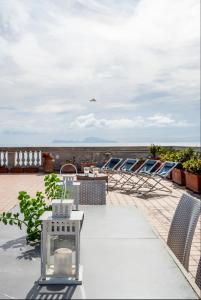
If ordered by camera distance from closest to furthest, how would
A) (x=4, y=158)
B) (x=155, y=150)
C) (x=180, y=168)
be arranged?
(x=180, y=168), (x=155, y=150), (x=4, y=158)

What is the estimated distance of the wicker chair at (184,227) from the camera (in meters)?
2.62

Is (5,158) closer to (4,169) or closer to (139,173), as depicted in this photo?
Answer: (4,169)

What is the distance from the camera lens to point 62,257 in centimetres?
167

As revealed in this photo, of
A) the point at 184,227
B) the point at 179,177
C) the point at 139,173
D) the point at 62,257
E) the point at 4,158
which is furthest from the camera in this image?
the point at 4,158

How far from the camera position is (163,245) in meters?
2.25

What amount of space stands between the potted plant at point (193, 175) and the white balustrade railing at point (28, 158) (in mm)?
6132

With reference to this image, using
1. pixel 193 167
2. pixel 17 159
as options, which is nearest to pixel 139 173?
pixel 193 167

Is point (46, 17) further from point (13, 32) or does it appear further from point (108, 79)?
point (108, 79)

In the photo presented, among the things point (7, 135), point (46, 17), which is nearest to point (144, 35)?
point (46, 17)

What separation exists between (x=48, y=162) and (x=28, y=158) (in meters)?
0.99

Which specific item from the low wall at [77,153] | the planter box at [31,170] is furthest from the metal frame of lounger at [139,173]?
the planter box at [31,170]

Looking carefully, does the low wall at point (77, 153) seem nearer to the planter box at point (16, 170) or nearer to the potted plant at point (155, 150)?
the planter box at point (16, 170)

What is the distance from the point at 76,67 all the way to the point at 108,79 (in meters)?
3.68

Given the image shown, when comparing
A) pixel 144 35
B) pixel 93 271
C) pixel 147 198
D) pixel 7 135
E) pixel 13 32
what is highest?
pixel 144 35
